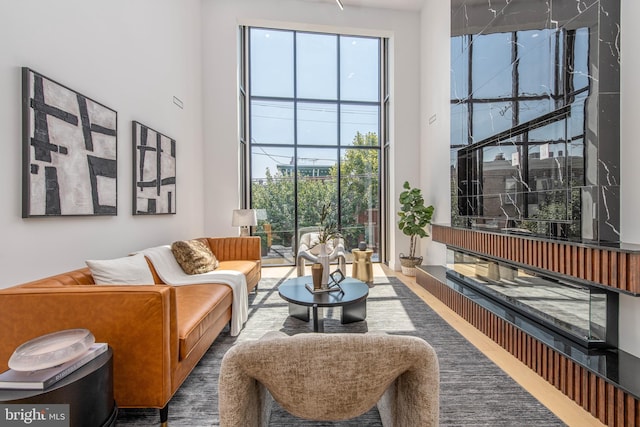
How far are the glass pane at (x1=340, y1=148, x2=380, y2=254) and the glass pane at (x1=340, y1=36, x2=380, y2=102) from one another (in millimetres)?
1168

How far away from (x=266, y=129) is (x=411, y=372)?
5.43 metres

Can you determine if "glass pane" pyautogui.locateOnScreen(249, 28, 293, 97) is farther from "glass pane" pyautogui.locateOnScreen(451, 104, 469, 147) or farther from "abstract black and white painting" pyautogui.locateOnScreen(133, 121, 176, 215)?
"glass pane" pyautogui.locateOnScreen(451, 104, 469, 147)

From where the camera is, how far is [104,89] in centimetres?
265

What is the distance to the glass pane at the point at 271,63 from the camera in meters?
5.75

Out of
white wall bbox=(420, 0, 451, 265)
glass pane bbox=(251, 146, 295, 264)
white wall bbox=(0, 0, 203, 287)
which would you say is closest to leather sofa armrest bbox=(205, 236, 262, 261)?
white wall bbox=(0, 0, 203, 287)

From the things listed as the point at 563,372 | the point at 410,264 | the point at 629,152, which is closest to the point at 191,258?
the point at 563,372

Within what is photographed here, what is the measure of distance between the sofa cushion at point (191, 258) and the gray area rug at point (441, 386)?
0.79 metres

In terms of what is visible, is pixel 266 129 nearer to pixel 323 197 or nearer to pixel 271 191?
pixel 271 191

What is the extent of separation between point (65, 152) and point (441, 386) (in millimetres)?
3243

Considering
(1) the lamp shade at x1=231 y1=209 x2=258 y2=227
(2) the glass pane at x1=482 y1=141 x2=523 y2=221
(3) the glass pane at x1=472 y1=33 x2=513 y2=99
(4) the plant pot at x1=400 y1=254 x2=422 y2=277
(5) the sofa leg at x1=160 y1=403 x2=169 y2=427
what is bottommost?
(5) the sofa leg at x1=160 y1=403 x2=169 y2=427

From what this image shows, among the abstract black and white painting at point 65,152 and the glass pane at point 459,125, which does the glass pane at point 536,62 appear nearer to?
the glass pane at point 459,125

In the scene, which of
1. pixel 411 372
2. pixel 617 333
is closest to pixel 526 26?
pixel 617 333

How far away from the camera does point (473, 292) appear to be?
3334 mm

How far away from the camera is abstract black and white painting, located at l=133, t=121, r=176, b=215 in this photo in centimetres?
315
